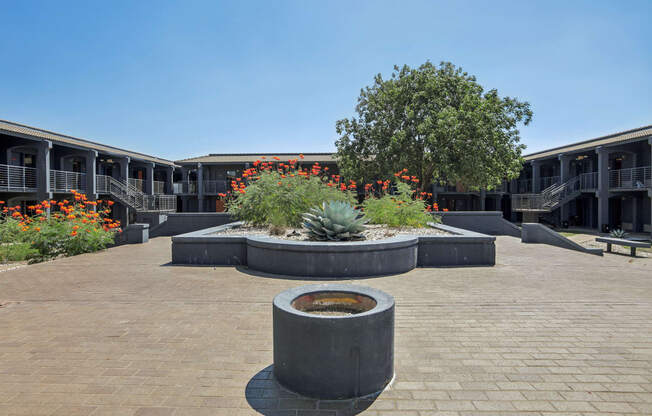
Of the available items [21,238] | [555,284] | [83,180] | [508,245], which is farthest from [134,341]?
[83,180]

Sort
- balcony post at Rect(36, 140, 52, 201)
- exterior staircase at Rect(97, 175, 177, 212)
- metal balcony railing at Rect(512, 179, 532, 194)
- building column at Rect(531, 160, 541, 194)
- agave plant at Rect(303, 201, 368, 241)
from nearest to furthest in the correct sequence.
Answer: agave plant at Rect(303, 201, 368, 241), balcony post at Rect(36, 140, 52, 201), exterior staircase at Rect(97, 175, 177, 212), building column at Rect(531, 160, 541, 194), metal balcony railing at Rect(512, 179, 532, 194)

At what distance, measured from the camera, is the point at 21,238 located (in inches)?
402

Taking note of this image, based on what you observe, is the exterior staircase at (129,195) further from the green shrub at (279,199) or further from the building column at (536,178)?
the building column at (536,178)

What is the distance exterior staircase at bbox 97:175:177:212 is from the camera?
23.0 meters

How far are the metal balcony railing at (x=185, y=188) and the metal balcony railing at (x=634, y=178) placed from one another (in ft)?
103

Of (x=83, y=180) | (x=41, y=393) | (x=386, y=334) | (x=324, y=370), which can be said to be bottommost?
(x=41, y=393)

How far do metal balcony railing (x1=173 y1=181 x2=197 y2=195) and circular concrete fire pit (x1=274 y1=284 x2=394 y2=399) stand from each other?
30.2m

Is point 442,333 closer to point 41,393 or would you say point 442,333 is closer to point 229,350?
point 229,350

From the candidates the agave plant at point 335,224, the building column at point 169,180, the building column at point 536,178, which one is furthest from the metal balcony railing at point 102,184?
the building column at point 536,178

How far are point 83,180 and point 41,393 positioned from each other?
23179 millimetres

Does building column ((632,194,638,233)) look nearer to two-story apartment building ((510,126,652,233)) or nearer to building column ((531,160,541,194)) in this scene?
two-story apartment building ((510,126,652,233))

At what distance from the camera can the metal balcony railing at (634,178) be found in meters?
19.7

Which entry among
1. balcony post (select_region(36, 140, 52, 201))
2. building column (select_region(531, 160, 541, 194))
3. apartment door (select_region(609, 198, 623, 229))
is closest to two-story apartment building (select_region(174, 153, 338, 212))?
balcony post (select_region(36, 140, 52, 201))

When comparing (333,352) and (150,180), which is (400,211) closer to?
(333,352)
